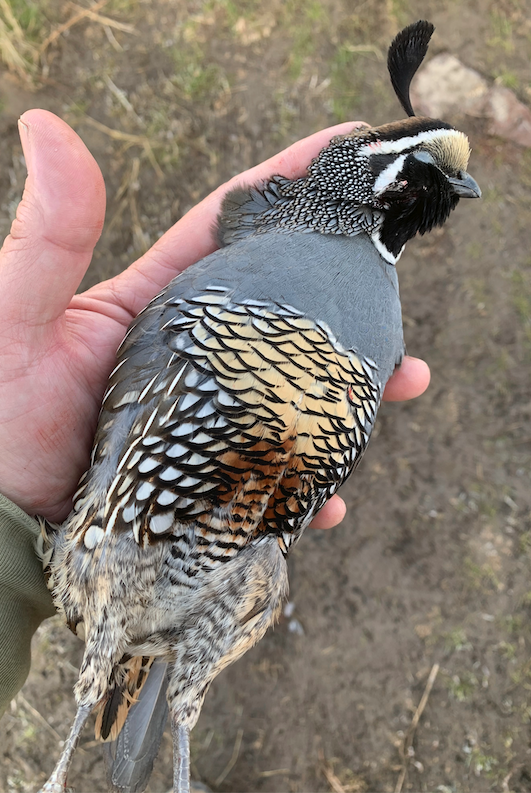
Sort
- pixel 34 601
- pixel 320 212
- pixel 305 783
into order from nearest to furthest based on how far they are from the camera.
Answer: pixel 320 212, pixel 34 601, pixel 305 783

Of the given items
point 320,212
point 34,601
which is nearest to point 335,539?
point 34,601

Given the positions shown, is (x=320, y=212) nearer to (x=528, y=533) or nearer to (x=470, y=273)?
(x=470, y=273)

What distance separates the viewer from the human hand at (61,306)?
2082 millimetres

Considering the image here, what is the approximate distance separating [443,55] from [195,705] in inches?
174

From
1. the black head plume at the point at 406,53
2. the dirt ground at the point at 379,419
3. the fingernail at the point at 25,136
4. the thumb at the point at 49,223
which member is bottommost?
the dirt ground at the point at 379,419

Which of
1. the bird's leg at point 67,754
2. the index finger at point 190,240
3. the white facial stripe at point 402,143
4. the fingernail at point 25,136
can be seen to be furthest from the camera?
the index finger at point 190,240

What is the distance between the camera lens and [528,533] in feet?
13.5

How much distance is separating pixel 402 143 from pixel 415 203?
0.83ft

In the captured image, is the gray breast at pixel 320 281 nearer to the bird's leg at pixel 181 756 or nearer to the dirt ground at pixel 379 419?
the bird's leg at pixel 181 756

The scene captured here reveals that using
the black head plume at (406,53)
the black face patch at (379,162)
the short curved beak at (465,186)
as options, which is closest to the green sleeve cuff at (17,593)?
the black face patch at (379,162)

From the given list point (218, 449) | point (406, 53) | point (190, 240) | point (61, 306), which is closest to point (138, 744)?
point (218, 449)

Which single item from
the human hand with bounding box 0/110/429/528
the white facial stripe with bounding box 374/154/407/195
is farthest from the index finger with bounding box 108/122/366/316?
the white facial stripe with bounding box 374/154/407/195

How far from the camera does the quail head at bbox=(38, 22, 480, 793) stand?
6.77 feet

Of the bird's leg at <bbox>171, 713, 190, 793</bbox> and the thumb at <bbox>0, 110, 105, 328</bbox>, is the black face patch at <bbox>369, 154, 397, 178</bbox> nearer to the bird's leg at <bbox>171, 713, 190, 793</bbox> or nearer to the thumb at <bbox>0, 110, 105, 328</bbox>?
the thumb at <bbox>0, 110, 105, 328</bbox>
